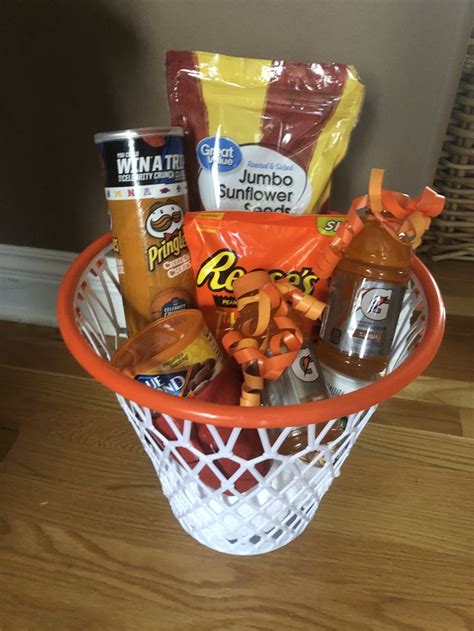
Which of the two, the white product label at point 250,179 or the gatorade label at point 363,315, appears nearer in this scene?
the gatorade label at point 363,315

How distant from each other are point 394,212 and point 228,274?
187 millimetres

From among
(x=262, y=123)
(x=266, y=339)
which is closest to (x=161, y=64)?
(x=262, y=123)

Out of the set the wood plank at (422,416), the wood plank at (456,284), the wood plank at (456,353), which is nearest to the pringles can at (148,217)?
the wood plank at (422,416)

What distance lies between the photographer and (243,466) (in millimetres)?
490

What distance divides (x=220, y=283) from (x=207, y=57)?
0.26 meters

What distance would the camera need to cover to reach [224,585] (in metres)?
0.62

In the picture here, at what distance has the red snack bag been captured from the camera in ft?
1.92

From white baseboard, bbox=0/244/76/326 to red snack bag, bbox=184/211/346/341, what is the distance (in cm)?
42

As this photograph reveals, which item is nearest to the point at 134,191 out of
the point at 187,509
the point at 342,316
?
the point at 342,316

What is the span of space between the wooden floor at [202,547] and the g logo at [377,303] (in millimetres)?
309

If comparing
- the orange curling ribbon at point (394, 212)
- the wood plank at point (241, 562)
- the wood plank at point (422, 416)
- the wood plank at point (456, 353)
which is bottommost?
the wood plank at point (241, 562)

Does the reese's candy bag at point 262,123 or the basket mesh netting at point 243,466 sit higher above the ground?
the reese's candy bag at point 262,123

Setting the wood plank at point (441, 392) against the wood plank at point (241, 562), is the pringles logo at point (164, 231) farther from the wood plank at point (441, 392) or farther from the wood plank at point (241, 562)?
the wood plank at point (441, 392)

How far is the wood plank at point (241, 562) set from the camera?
60 centimetres
